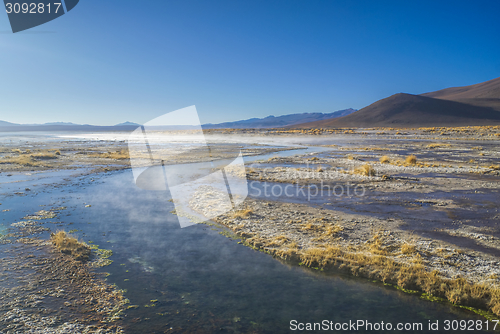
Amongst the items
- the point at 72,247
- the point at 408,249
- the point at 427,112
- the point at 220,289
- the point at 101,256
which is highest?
the point at 427,112

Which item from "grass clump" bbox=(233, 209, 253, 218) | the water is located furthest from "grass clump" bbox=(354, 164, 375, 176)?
the water

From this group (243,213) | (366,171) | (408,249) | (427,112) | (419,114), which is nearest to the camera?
(408,249)

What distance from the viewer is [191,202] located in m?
15.7

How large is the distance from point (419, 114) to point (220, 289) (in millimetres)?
161864

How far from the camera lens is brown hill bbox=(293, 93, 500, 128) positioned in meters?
125

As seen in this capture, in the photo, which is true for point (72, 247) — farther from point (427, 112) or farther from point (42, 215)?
point (427, 112)

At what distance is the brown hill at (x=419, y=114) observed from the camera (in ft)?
409

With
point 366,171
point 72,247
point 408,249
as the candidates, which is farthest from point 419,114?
point 72,247

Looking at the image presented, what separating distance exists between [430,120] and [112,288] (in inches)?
6035

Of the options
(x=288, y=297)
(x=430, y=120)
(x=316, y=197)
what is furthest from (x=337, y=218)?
(x=430, y=120)

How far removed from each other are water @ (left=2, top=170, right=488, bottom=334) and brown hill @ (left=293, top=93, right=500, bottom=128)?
14090 centimetres

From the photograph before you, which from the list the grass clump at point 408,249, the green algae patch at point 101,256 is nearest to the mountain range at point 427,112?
the grass clump at point 408,249

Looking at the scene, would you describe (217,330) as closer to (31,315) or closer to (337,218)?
(31,315)

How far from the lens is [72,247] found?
29.9 feet
